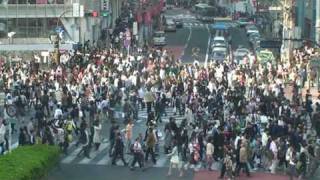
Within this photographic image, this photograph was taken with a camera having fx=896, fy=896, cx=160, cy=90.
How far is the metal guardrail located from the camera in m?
68.2

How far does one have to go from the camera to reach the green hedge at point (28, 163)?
19.6m

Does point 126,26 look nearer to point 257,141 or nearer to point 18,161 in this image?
point 257,141

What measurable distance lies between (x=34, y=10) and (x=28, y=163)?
4878cm

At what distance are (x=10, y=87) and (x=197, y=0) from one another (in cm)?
12293

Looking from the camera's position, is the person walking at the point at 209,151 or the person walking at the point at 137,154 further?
the person walking at the point at 137,154

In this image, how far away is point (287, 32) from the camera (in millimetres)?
63281

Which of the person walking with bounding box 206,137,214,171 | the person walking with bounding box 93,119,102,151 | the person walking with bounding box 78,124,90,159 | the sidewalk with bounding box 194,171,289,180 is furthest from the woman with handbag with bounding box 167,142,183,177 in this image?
the person walking with bounding box 78,124,90,159

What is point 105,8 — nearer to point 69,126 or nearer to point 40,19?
point 40,19

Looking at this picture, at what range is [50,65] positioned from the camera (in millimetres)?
52031

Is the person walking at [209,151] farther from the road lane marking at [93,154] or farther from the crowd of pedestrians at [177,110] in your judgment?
the road lane marking at [93,154]

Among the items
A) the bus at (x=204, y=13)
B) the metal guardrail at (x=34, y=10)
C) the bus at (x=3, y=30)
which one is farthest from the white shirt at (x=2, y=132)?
the bus at (x=204, y=13)

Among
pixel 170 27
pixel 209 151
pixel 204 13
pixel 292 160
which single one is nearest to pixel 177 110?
pixel 209 151

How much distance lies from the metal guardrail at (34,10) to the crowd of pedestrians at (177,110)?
46.9 feet

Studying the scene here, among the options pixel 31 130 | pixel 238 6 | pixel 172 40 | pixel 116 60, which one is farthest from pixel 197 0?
pixel 31 130
